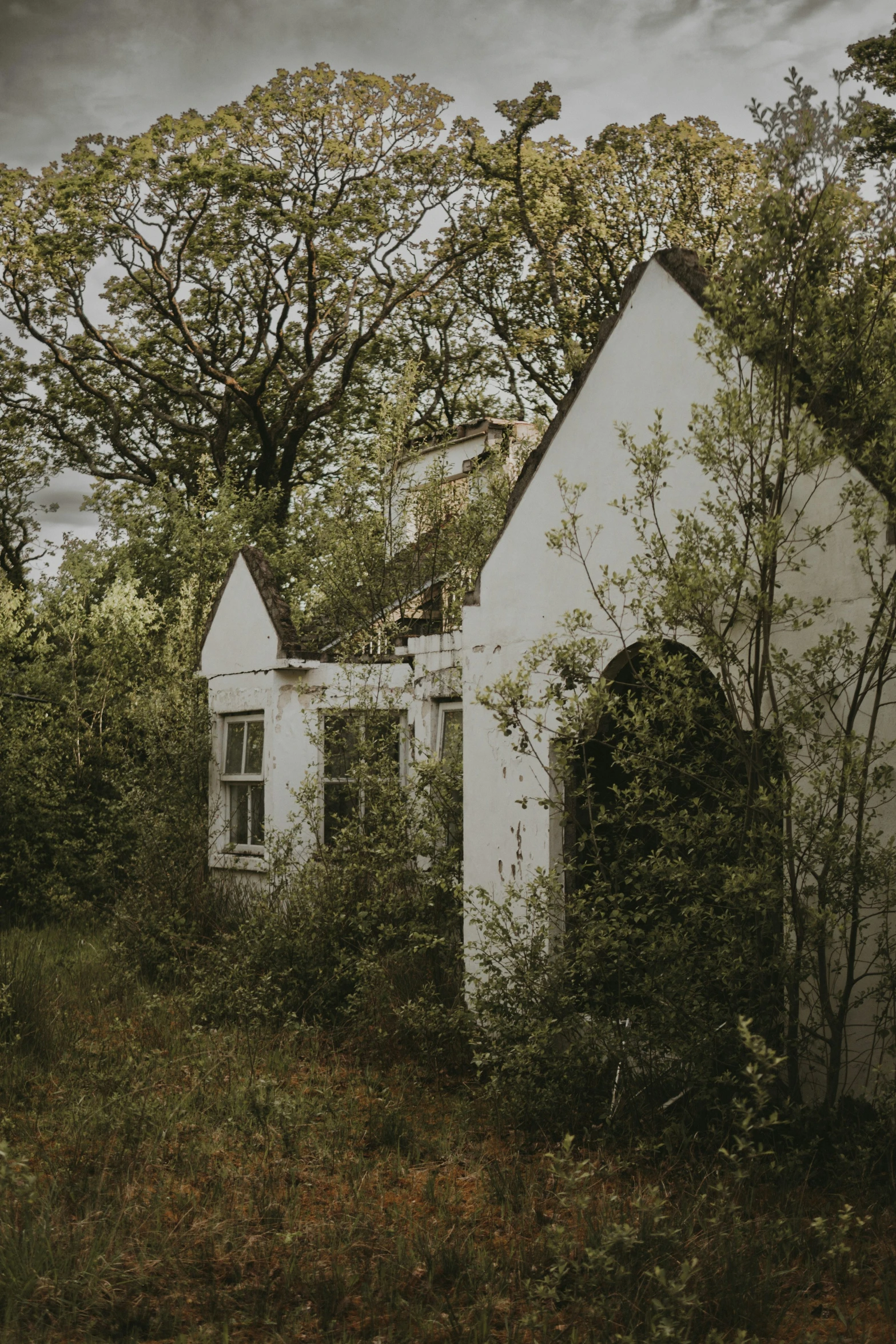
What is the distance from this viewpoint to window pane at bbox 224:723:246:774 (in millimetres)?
12984

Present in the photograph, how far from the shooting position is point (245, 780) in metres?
12.7

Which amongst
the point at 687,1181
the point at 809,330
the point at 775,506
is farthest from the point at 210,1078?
the point at 809,330

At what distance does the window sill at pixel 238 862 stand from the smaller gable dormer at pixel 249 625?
206 centimetres

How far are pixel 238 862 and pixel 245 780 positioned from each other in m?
0.93

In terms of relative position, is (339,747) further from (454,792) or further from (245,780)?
(454,792)

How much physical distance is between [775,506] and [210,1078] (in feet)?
16.2

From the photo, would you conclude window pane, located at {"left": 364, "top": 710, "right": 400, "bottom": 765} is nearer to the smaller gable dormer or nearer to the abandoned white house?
the abandoned white house

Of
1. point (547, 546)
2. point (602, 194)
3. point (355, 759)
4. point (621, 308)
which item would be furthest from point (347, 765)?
point (602, 194)

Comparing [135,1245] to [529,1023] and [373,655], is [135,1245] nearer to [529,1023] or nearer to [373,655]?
[529,1023]

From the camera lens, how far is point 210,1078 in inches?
284

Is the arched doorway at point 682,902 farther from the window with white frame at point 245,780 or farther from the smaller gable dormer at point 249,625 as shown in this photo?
the window with white frame at point 245,780

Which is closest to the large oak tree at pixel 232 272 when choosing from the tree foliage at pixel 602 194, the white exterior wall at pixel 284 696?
the tree foliage at pixel 602 194

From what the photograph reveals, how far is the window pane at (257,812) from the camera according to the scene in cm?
1258

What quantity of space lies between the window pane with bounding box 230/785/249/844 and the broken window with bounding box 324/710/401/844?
181cm
